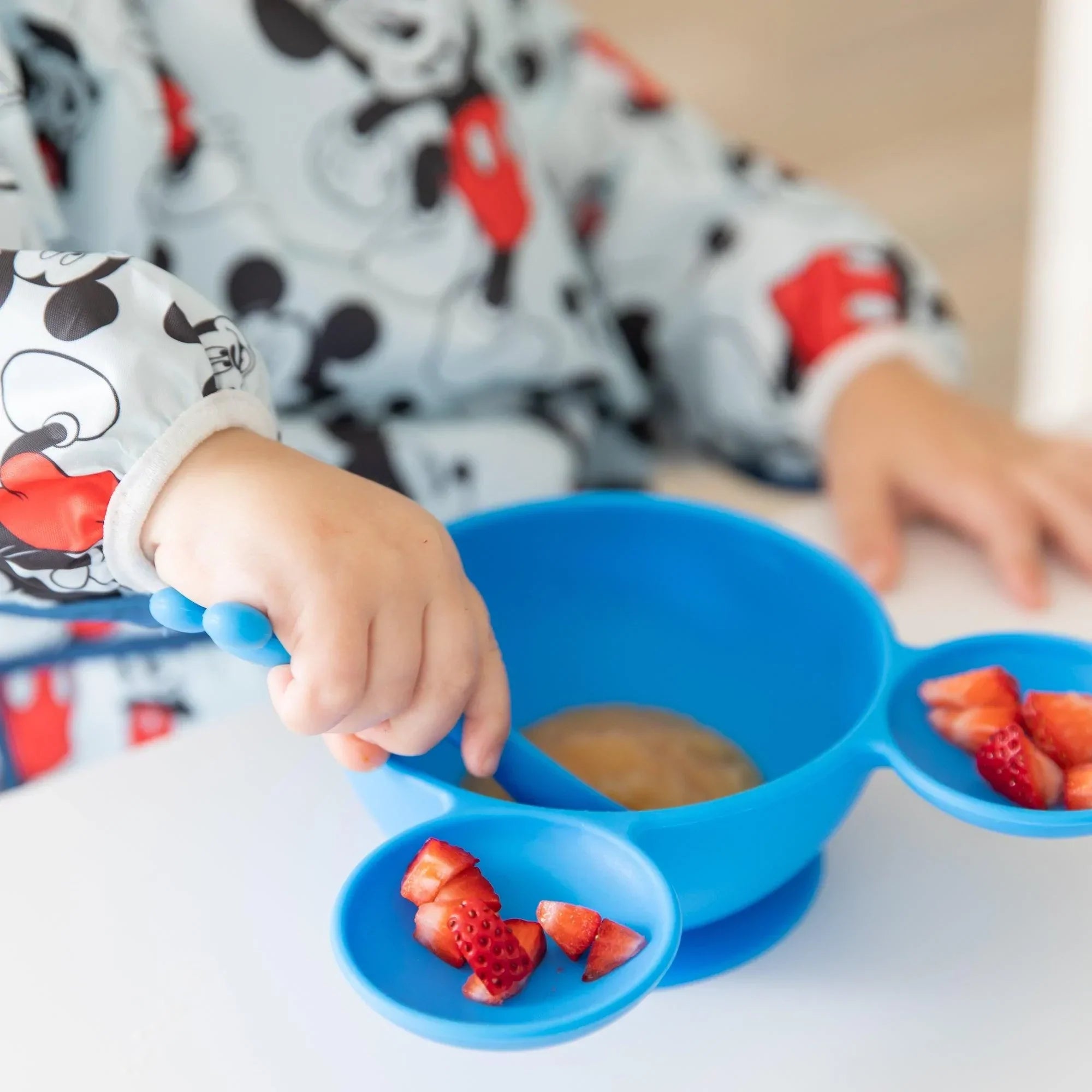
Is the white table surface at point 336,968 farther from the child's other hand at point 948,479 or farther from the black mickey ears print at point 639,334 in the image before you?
the black mickey ears print at point 639,334

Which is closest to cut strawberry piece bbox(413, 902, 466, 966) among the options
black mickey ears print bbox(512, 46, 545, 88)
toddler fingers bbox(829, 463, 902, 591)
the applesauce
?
the applesauce

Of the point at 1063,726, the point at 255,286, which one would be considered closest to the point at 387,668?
the point at 1063,726

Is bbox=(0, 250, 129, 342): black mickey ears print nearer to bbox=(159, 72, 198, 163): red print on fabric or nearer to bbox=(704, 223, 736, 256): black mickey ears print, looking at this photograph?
bbox=(159, 72, 198, 163): red print on fabric

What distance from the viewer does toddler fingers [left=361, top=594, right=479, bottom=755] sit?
41cm

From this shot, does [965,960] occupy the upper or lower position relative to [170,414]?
lower

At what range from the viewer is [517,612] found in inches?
22.8

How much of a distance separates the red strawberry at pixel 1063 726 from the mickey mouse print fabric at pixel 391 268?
0.28 m

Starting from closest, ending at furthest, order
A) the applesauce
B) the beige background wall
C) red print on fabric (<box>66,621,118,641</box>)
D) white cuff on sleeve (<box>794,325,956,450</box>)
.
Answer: the applesauce, red print on fabric (<box>66,621,118,641</box>), white cuff on sleeve (<box>794,325,956,450</box>), the beige background wall

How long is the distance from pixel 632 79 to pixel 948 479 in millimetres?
356

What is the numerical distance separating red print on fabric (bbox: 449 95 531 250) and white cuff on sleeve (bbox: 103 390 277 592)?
1.05ft

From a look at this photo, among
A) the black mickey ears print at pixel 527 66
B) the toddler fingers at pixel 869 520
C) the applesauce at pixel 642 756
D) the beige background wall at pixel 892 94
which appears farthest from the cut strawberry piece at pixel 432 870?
the beige background wall at pixel 892 94

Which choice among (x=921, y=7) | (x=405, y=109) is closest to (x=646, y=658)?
(x=405, y=109)

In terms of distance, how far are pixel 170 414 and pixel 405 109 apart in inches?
13.3

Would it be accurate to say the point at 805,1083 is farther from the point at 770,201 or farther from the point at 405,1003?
the point at 770,201
